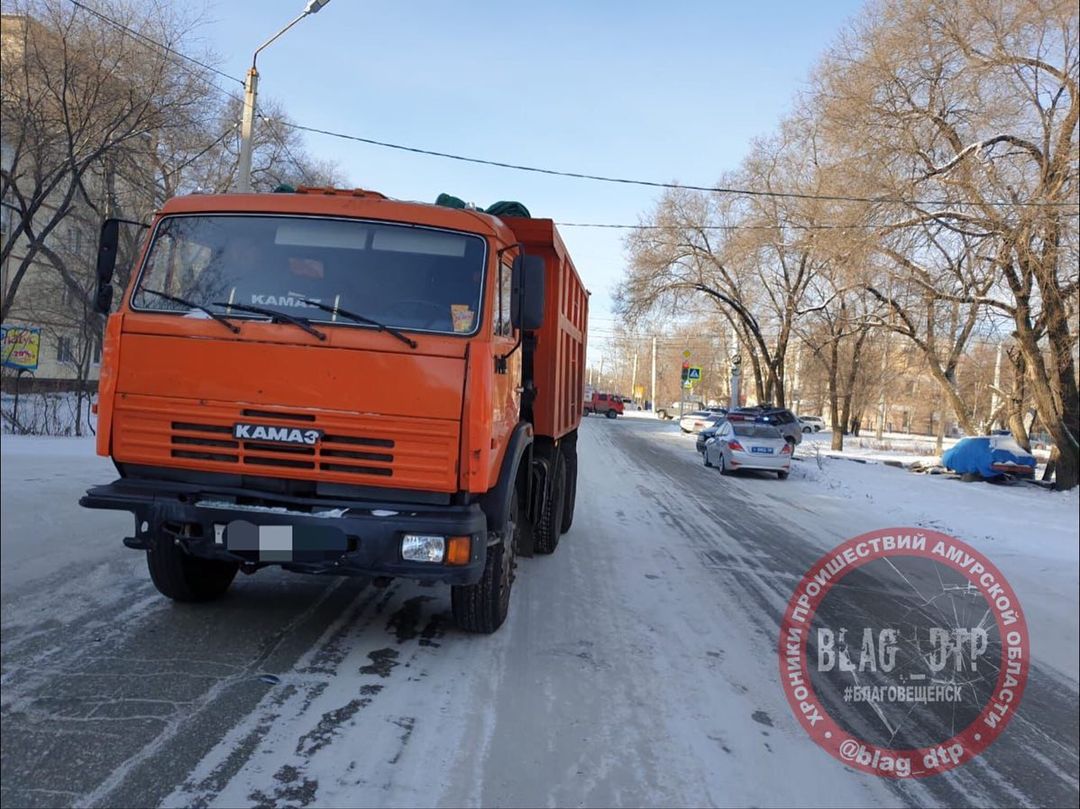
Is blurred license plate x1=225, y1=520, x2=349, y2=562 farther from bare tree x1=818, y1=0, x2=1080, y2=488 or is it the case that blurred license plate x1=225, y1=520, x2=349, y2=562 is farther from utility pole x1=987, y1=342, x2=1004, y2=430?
utility pole x1=987, y1=342, x2=1004, y2=430

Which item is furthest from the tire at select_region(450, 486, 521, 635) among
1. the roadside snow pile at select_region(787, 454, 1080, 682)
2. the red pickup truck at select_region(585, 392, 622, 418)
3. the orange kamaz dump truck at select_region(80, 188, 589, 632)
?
the red pickup truck at select_region(585, 392, 622, 418)

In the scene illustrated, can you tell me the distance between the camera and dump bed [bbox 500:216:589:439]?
20.3 feet

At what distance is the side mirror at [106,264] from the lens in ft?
14.8

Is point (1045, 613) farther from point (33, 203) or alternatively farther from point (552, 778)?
point (33, 203)

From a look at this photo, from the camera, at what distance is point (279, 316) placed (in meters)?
3.96

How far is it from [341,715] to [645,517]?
700 cm

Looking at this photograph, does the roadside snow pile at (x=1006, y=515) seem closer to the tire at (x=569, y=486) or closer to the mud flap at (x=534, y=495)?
the mud flap at (x=534, y=495)

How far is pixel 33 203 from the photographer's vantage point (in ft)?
45.8

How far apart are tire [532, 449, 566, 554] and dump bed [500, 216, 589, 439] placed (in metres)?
0.39

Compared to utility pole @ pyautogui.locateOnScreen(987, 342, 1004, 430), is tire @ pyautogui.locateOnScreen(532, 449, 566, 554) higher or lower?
lower

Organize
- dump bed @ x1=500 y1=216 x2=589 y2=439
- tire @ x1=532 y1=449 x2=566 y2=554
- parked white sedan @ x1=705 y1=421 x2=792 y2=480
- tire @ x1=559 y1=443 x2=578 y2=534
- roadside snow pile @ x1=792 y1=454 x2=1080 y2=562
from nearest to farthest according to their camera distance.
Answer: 1. roadside snow pile @ x1=792 y1=454 x2=1080 y2=562
2. dump bed @ x1=500 y1=216 x2=589 y2=439
3. tire @ x1=532 y1=449 x2=566 y2=554
4. tire @ x1=559 y1=443 x2=578 y2=534
5. parked white sedan @ x1=705 y1=421 x2=792 y2=480

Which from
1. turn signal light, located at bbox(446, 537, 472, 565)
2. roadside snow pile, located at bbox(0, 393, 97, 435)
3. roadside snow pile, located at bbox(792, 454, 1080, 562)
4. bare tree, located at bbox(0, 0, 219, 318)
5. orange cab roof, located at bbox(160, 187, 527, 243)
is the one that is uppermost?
bare tree, located at bbox(0, 0, 219, 318)

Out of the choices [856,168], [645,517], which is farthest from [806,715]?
[856,168]

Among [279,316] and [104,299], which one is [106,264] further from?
[279,316]
